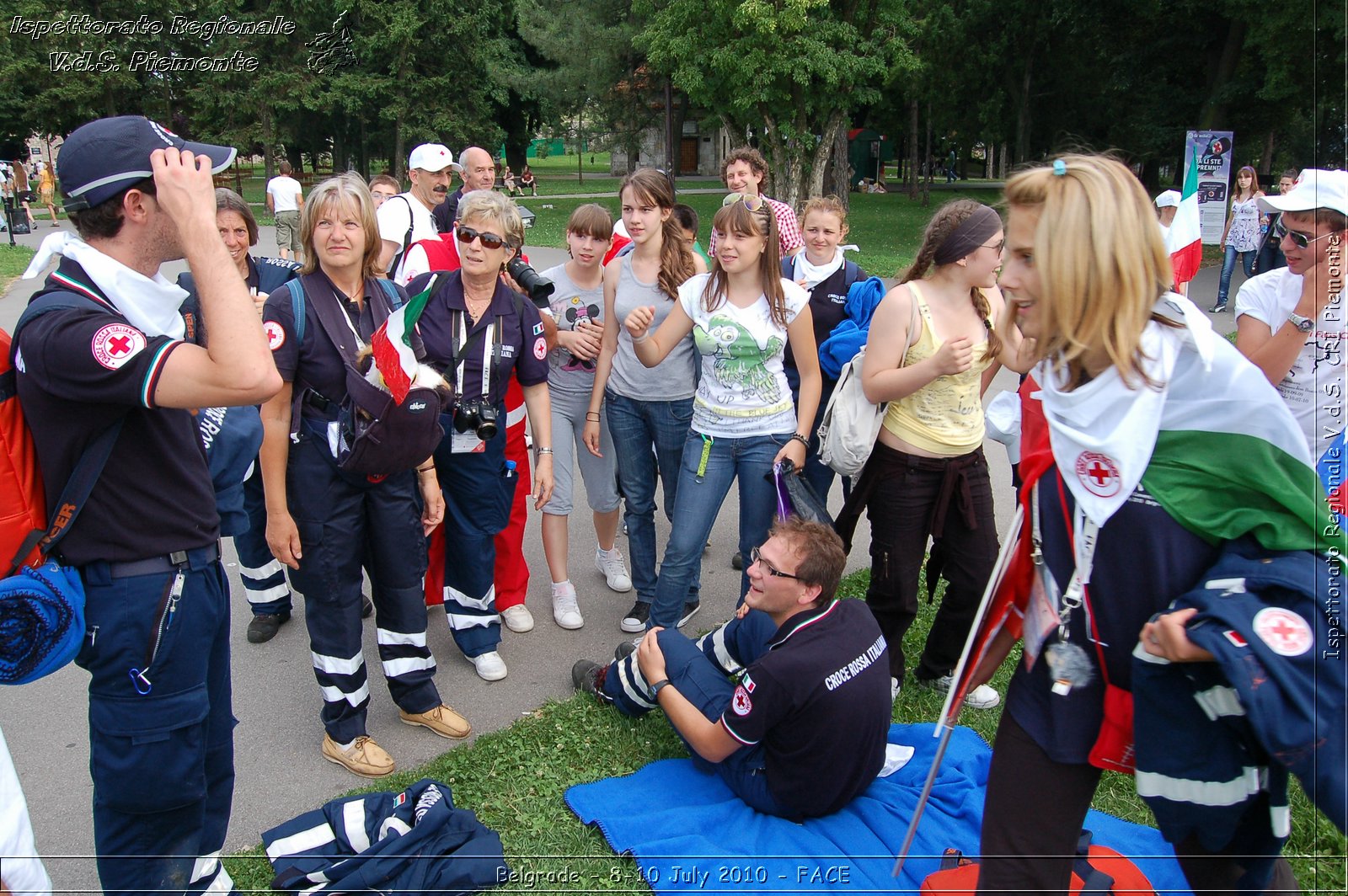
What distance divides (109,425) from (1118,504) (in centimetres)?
227

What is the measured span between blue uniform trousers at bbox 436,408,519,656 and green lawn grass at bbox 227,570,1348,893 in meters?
0.54

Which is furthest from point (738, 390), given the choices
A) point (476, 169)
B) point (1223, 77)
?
point (1223, 77)

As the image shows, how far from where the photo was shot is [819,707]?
113 inches

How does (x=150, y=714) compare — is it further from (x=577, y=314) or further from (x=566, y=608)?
(x=577, y=314)

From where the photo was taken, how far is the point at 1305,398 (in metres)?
3.63

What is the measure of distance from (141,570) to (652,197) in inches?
115

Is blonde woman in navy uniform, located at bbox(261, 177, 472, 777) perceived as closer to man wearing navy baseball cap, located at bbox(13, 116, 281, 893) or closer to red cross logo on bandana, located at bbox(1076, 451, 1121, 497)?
man wearing navy baseball cap, located at bbox(13, 116, 281, 893)

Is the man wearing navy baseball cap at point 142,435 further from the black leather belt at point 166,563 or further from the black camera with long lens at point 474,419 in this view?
the black camera with long lens at point 474,419

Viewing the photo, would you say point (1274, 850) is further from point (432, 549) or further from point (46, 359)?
point (432, 549)

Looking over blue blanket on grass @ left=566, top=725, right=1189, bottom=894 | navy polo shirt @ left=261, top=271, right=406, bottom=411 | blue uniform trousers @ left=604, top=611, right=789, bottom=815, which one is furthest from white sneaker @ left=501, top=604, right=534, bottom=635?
navy polo shirt @ left=261, top=271, right=406, bottom=411

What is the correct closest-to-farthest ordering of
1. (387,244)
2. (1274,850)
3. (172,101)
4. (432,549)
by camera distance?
(1274,850) → (432,549) → (387,244) → (172,101)

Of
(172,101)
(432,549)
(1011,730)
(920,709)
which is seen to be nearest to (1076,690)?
(1011,730)

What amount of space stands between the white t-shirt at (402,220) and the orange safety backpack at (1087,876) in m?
4.28

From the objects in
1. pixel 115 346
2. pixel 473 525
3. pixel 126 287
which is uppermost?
pixel 126 287
